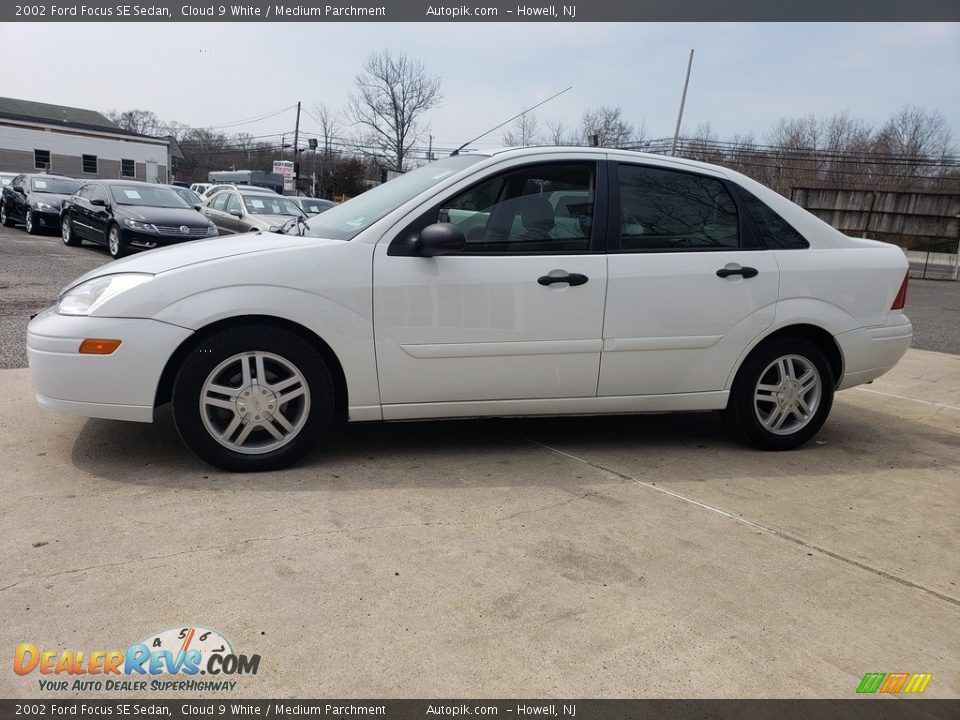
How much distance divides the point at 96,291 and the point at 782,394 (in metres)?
3.76

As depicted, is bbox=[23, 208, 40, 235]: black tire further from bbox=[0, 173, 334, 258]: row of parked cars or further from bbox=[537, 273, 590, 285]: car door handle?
bbox=[537, 273, 590, 285]: car door handle

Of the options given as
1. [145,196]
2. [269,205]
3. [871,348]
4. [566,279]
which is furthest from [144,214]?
[871,348]

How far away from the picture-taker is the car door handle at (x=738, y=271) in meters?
4.24

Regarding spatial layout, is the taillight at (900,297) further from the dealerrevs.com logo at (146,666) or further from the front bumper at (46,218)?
the front bumper at (46,218)

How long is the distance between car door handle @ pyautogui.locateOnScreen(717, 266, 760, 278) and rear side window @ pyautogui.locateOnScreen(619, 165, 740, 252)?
147 millimetres

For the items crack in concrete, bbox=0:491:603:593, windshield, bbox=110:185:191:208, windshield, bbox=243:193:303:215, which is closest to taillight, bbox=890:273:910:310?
crack in concrete, bbox=0:491:603:593

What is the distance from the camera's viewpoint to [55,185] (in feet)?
62.6

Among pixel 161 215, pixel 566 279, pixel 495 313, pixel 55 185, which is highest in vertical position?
pixel 55 185

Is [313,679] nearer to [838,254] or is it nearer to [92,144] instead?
[838,254]

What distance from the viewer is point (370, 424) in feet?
15.5

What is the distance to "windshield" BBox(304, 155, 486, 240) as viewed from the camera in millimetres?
4020

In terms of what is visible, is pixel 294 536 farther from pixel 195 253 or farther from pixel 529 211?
pixel 529 211

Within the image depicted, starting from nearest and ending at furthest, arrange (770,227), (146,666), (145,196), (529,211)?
(146,666), (529,211), (770,227), (145,196)

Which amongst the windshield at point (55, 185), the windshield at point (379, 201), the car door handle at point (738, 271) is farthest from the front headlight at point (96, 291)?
the windshield at point (55, 185)
